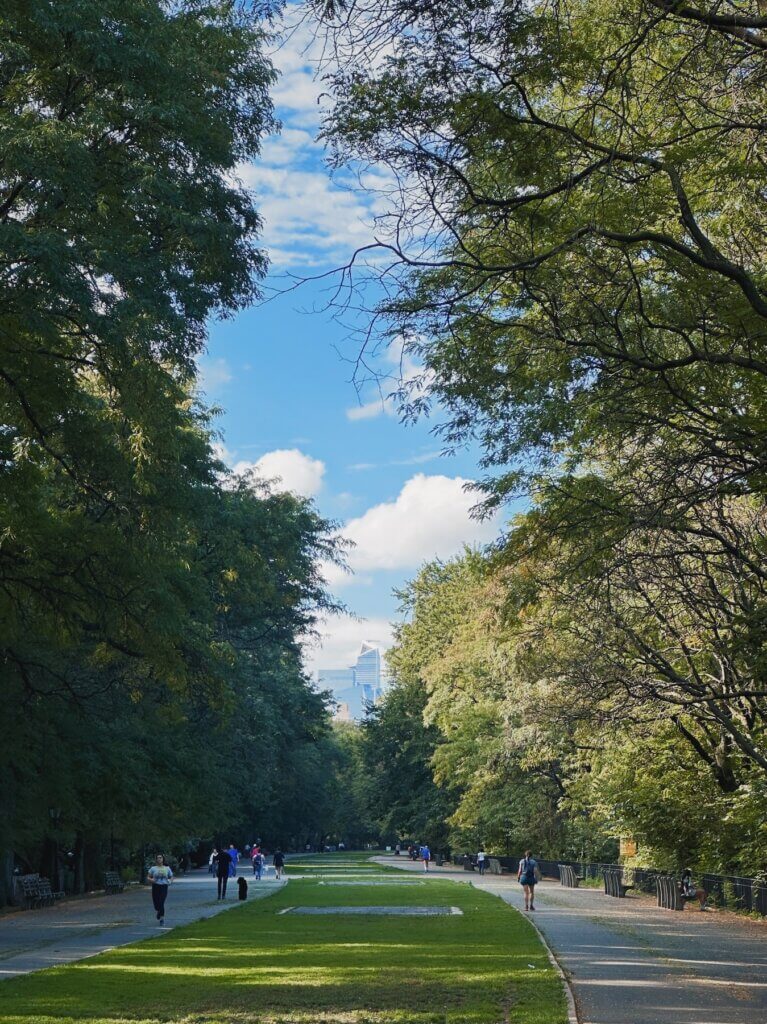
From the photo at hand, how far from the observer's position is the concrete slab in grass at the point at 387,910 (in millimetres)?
28703

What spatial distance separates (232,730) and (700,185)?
1264 inches

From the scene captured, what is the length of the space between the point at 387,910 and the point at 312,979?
592 inches

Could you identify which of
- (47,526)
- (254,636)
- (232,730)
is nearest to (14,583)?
(47,526)

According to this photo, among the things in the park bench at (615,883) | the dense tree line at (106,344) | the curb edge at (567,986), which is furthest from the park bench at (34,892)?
the curb edge at (567,986)

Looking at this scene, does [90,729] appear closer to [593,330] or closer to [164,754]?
[164,754]

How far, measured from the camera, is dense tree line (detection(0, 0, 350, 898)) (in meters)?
14.0

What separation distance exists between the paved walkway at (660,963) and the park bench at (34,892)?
1460 cm

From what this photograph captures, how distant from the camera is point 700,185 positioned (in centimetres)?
1328

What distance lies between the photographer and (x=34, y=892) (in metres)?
36.2

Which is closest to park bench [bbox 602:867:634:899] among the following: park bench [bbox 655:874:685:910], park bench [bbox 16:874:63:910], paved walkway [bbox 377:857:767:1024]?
park bench [bbox 655:874:685:910]

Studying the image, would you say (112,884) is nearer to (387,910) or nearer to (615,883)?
(615,883)

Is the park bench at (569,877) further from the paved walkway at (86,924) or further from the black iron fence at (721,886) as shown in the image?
the paved walkway at (86,924)

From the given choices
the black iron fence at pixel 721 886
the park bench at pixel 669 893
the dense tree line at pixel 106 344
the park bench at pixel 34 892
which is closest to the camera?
the dense tree line at pixel 106 344

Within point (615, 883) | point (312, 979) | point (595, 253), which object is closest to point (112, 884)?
point (615, 883)
